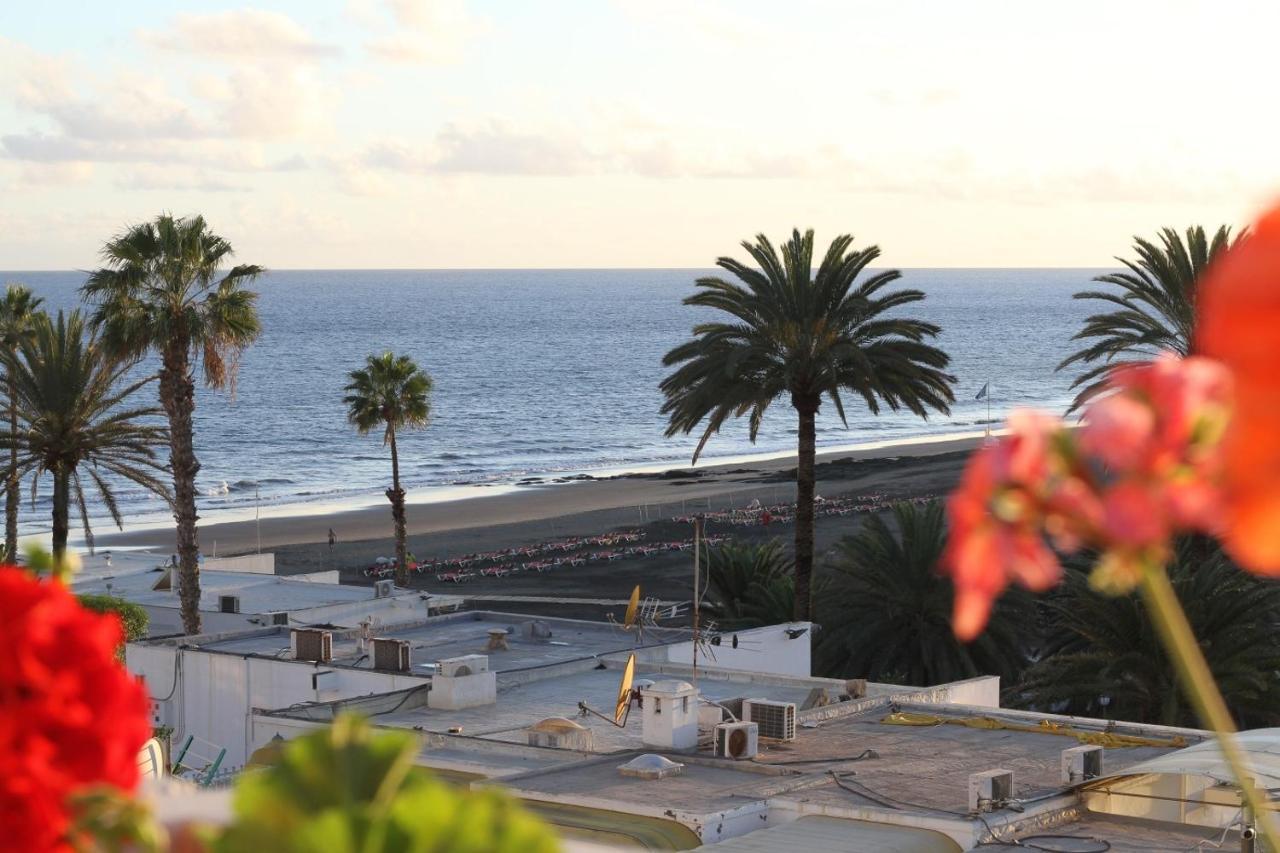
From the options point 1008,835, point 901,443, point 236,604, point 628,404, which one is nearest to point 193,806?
point 1008,835

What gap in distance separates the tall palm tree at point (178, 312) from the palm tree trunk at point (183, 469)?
0.06 ft

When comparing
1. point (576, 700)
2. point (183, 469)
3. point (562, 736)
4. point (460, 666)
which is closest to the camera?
point (562, 736)

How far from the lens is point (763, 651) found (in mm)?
31375

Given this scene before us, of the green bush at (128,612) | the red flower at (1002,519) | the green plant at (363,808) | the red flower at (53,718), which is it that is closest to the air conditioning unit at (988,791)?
the red flower at (53,718)

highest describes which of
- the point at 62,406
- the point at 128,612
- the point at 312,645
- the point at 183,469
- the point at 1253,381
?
the point at 1253,381

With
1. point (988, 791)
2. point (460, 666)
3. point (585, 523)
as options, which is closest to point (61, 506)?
point (460, 666)

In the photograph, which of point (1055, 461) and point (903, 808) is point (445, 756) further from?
point (1055, 461)

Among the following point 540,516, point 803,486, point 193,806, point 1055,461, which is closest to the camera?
point 1055,461

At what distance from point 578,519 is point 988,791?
67.4 meters

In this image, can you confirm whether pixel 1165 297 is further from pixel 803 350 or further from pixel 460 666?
pixel 460 666

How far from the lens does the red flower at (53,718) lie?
1.94m

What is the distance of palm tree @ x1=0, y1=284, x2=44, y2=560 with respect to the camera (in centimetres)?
3644

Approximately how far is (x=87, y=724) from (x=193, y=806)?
0.83 metres

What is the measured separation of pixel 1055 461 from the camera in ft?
4.68
